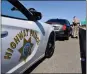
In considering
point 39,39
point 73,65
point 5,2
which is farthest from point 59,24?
point 5,2

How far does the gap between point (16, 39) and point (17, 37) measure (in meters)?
0.05

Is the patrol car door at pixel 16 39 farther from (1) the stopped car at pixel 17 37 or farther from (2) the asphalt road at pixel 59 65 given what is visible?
(2) the asphalt road at pixel 59 65

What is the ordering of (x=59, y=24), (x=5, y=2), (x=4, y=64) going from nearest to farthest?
(x=4, y=64)
(x=5, y=2)
(x=59, y=24)

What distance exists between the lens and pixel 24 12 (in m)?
4.27

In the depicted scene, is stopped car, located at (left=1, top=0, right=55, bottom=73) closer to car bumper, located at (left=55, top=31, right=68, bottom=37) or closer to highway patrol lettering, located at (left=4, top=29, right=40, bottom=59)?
highway patrol lettering, located at (left=4, top=29, right=40, bottom=59)

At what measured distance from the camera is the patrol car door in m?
3.07

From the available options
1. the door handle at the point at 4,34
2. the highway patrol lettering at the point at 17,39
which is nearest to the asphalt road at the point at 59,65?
the highway patrol lettering at the point at 17,39

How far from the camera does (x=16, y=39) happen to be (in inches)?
132

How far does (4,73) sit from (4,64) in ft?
0.48

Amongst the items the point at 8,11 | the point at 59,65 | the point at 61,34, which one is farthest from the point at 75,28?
the point at 8,11

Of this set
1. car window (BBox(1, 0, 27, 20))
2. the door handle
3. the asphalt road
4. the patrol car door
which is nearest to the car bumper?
the asphalt road

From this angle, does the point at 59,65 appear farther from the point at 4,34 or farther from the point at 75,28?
the point at 75,28

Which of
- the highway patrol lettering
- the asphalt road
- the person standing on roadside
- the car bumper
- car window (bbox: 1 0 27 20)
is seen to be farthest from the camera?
the person standing on roadside

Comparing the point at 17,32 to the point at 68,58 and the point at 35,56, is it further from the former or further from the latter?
the point at 68,58
